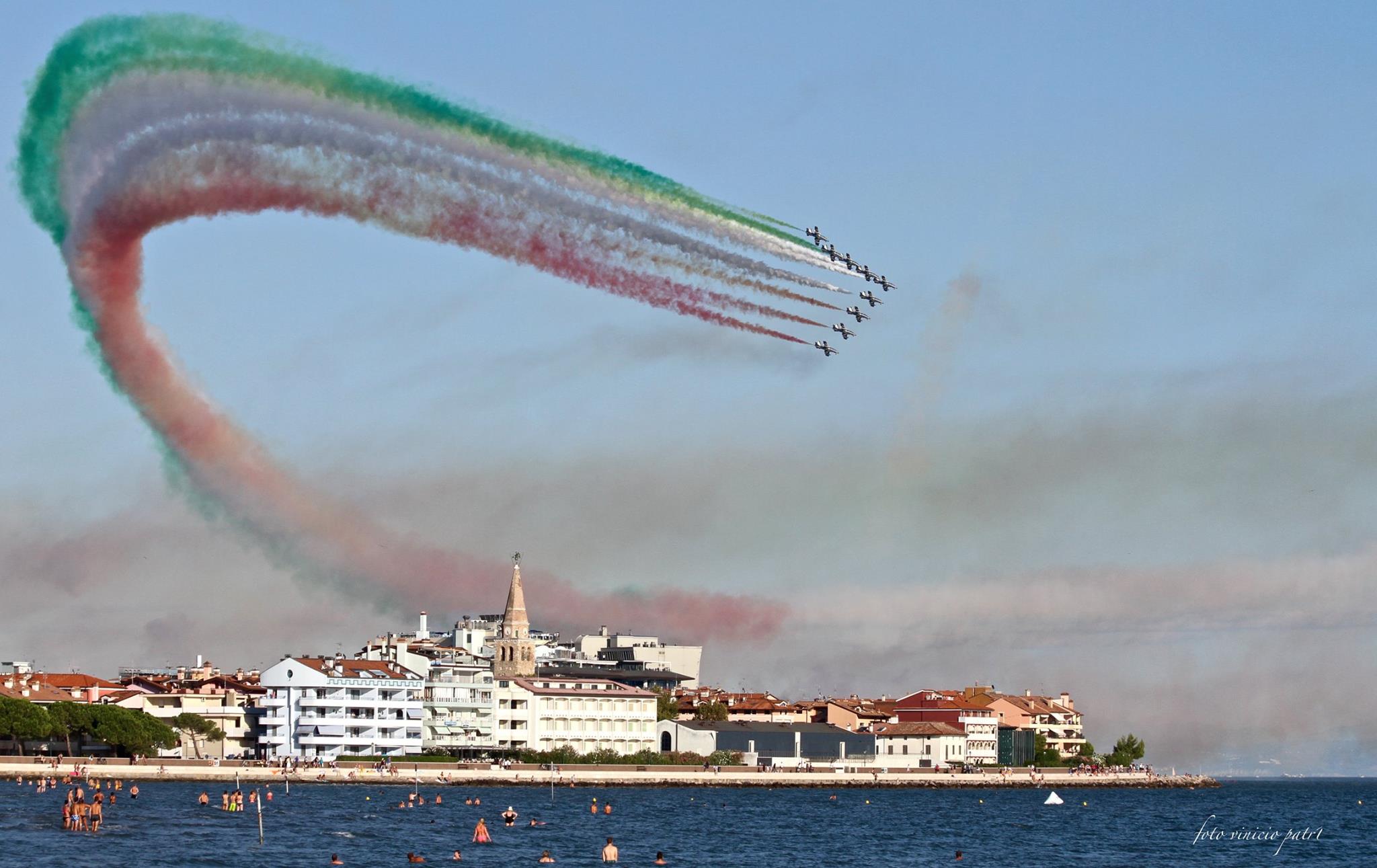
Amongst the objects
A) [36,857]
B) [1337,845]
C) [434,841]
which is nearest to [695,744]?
[1337,845]

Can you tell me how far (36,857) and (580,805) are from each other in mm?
56477

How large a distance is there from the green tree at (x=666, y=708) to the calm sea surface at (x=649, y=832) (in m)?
31.2

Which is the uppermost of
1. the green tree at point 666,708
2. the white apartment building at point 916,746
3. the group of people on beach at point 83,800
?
the green tree at point 666,708

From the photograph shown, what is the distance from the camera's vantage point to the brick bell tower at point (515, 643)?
609 ft

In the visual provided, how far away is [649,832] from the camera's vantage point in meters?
106

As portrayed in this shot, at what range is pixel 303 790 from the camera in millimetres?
129375

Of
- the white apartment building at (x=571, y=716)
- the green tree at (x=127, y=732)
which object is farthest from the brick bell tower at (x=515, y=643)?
the green tree at (x=127, y=732)

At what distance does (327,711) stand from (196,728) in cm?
1114

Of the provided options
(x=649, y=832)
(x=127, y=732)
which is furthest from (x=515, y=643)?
(x=649, y=832)

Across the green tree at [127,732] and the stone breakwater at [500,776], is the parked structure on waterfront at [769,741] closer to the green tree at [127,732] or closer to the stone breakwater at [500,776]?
the stone breakwater at [500,776]

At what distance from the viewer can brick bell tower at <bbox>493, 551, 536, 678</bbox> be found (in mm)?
185500

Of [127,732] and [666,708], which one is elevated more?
[666,708]

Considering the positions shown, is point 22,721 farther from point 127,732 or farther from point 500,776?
point 500,776

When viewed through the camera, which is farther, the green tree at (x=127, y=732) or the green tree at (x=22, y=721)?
the green tree at (x=127, y=732)
